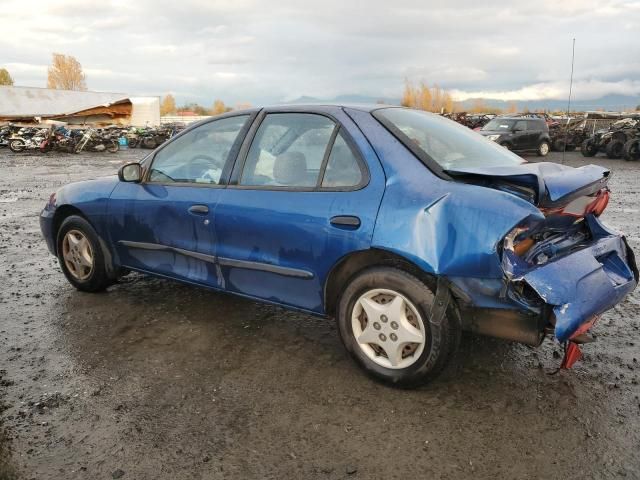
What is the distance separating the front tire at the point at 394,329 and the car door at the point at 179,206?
3.55 ft

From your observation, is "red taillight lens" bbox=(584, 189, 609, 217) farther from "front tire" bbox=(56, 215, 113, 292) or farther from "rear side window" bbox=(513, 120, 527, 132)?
"rear side window" bbox=(513, 120, 527, 132)

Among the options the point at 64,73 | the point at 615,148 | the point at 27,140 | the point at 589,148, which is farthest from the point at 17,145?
the point at 64,73

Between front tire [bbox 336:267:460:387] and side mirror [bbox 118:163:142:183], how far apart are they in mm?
1943

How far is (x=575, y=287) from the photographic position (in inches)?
100

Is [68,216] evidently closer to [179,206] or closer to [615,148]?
[179,206]

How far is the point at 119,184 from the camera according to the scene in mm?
4141

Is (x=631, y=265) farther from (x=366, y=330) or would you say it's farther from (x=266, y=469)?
(x=266, y=469)

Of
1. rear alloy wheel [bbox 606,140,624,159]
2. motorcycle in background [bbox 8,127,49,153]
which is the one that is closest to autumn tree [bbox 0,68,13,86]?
motorcycle in background [bbox 8,127,49,153]

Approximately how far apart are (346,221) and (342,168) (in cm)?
34

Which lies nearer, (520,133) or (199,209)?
(199,209)

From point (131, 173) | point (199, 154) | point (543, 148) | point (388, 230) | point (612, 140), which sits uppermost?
point (199, 154)

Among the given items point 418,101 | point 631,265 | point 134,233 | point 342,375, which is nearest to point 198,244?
point 134,233

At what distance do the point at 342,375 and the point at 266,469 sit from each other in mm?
897

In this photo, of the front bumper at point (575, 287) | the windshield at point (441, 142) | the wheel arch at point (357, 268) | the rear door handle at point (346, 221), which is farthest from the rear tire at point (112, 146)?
the front bumper at point (575, 287)
